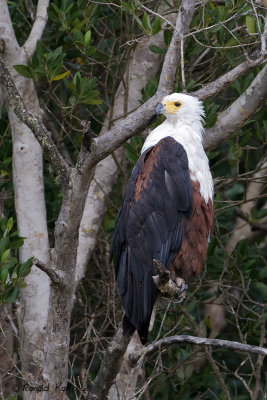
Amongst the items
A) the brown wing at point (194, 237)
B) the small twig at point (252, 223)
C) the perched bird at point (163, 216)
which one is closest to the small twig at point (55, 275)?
the perched bird at point (163, 216)

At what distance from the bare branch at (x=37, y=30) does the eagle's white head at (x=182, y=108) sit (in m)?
0.94

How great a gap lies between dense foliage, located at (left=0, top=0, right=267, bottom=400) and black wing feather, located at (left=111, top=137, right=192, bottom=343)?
616 mm

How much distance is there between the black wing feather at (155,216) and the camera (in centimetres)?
406

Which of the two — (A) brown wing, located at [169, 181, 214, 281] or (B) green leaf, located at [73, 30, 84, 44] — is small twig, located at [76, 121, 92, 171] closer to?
(A) brown wing, located at [169, 181, 214, 281]

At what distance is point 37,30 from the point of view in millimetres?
4750

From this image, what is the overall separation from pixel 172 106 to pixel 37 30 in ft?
3.41

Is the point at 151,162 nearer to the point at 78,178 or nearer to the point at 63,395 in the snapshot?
the point at 78,178

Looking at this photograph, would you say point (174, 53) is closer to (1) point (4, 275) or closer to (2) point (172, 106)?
(2) point (172, 106)

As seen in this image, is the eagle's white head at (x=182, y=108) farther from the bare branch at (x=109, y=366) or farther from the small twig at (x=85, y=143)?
the bare branch at (x=109, y=366)

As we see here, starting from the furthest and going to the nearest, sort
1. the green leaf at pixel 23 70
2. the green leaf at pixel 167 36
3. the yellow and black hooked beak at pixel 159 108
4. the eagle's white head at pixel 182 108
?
the green leaf at pixel 167 36 → the green leaf at pixel 23 70 → the eagle's white head at pixel 182 108 → the yellow and black hooked beak at pixel 159 108

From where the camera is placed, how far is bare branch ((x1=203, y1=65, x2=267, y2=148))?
438cm

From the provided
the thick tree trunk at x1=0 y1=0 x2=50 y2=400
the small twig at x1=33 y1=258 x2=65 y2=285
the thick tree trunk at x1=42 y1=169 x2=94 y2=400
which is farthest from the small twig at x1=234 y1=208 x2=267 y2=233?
the small twig at x1=33 y1=258 x2=65 y2=285

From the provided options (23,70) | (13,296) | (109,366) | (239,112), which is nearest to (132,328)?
(109,366)

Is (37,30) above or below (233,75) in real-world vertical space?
above
